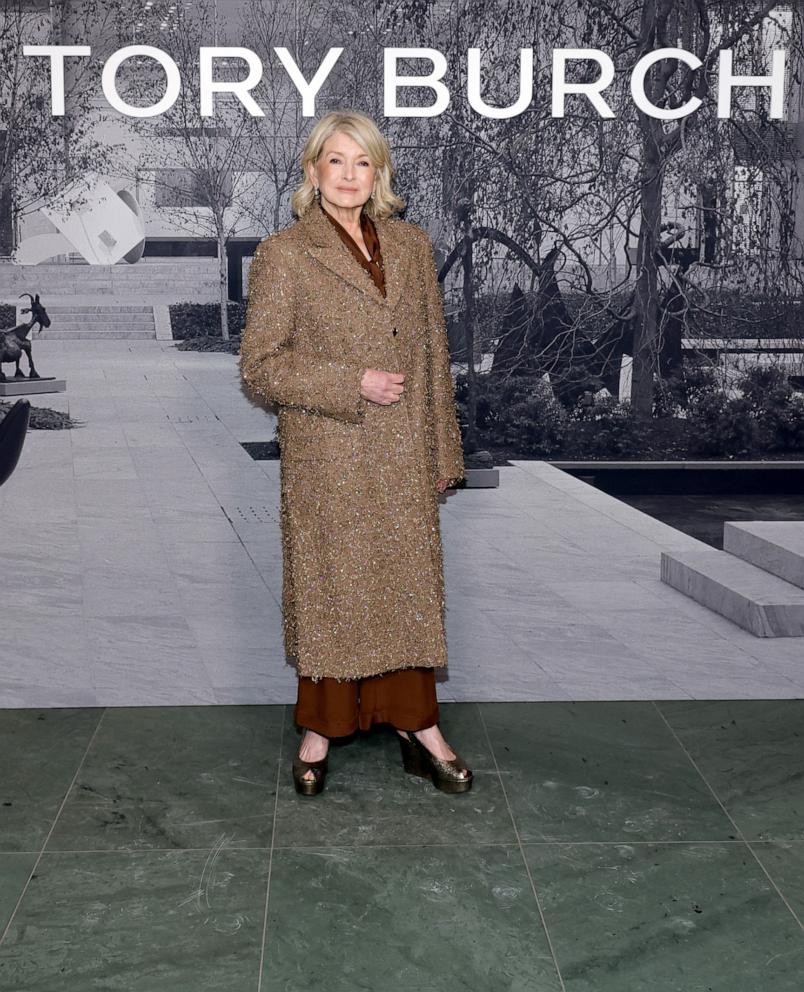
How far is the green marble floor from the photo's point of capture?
226 cm

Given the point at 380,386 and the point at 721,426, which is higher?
the point at 380,386

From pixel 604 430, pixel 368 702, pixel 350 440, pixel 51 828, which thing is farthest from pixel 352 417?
pixel 604 430

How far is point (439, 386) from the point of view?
2.98 m

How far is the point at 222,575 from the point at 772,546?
7.04 feet

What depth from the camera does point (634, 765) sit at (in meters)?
3.17

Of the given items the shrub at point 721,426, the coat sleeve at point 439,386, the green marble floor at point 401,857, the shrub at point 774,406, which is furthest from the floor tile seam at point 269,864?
the shrub at point 774,406

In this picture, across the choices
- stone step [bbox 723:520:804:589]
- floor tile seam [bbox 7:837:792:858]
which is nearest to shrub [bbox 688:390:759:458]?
stone step [bbox 723:520:804:589]

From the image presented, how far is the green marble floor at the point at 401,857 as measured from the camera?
7.41 feet

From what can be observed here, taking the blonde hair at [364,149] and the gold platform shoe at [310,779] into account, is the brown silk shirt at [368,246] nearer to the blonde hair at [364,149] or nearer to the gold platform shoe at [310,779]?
the blonde hair at [364,149]

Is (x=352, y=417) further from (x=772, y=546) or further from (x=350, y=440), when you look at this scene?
(x=772, y=546)

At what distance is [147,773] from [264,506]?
11.3ft

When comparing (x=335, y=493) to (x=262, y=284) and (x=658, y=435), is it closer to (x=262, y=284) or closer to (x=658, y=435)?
(x=262, y=284)

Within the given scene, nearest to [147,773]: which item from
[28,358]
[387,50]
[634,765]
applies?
[634,765]

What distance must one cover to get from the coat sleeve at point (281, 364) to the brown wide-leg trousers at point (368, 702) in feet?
2.08
